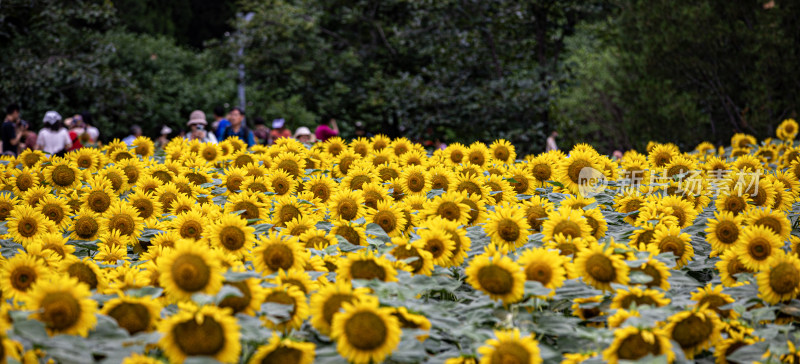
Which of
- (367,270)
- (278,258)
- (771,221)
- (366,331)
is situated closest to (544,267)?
(367,270)

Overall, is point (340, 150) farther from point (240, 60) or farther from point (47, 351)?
point (240, 60)

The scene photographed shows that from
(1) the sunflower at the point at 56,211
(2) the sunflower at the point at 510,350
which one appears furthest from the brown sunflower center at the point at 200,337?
(1) the sunflower at the point at 56,211

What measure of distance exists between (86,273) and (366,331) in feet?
4.09

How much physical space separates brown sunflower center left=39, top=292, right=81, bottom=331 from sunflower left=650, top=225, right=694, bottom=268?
2.28 metres

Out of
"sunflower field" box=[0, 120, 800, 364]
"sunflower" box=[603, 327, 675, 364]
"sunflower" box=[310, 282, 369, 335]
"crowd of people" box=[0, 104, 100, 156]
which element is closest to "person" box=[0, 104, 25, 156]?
"crowd of people" box=[0, 104, 100, 156]

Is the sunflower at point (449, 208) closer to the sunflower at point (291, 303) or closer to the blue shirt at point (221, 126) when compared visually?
the sunflower at point (291, 303)

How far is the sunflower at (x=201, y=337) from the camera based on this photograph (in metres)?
2.14

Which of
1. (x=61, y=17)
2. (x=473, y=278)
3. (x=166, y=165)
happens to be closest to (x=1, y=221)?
(x=166, y=165)

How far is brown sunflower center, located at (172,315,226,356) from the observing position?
7.01 ft

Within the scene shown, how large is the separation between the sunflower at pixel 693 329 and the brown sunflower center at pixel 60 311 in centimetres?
184

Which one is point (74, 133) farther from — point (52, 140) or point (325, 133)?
point (325, 133)

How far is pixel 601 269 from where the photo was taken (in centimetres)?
274

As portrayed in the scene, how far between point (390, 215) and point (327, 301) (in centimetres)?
121

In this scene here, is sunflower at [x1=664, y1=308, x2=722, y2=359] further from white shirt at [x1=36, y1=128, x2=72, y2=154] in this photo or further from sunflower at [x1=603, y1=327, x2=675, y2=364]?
white shirt at [x1=36, y1=128, x2=72, y2=154]
